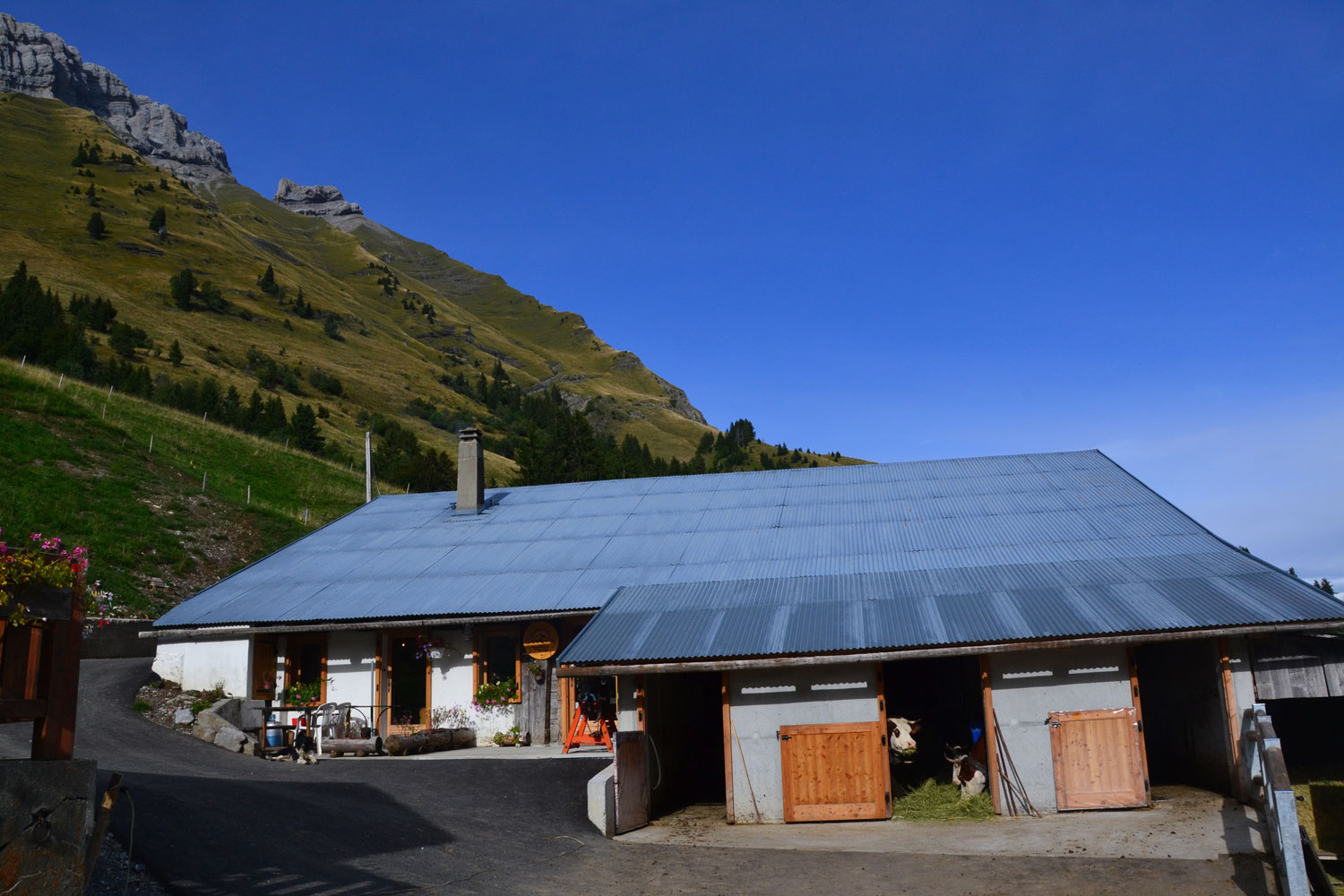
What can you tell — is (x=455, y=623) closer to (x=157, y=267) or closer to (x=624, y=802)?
(x=624, y=802)

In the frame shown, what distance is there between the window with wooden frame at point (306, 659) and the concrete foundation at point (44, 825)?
13.7 m

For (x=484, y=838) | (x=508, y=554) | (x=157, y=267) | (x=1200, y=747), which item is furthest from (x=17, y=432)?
(x=157, y=267)

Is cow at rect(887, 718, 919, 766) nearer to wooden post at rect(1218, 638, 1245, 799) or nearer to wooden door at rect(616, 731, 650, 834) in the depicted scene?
wooden door at rect(616, 731, 650, 834)

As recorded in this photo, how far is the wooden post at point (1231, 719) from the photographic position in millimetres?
13844

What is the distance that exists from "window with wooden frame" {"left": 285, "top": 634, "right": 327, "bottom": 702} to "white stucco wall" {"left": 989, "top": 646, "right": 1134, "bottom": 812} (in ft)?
45.4

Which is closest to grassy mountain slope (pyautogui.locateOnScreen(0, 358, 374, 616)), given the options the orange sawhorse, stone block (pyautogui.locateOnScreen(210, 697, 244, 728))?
stone block (pyautogui.locateOnScreen(210, 697, 244, 728))

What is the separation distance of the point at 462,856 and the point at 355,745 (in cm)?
870

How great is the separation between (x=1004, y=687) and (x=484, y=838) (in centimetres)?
757

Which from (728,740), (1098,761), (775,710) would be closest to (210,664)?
(728,740)

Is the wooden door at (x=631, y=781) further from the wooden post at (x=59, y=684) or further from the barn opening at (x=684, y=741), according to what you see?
the wooden post at (x=59, y=684)

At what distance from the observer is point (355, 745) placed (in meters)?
19.2

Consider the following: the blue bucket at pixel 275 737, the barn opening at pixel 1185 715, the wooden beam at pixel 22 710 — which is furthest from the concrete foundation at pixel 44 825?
the barn opening at pixel 1185 715

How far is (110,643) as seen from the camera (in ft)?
83.9

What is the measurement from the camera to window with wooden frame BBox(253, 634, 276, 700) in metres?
20.7
